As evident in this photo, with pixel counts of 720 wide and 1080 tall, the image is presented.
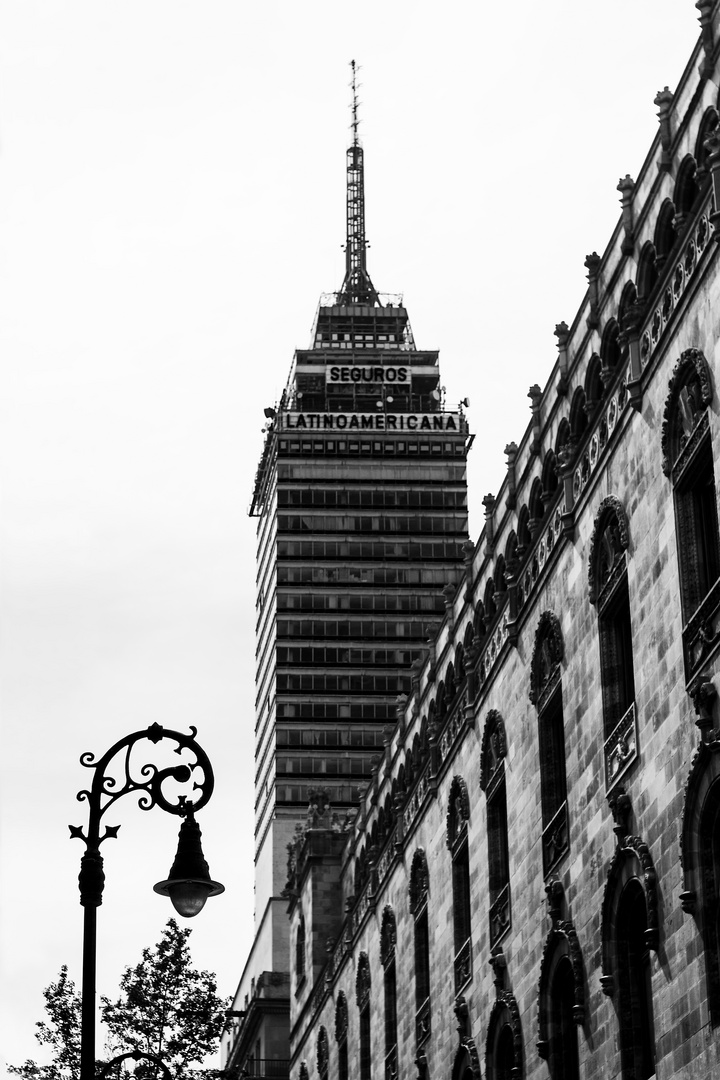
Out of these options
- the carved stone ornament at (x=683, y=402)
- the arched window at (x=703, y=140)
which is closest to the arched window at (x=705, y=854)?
the carved stone ornament at (x=683, y=402)

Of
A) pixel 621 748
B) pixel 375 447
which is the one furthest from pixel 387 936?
pixel 375 447

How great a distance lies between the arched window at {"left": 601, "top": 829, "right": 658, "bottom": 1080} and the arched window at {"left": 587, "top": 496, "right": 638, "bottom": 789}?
1492 millimetres

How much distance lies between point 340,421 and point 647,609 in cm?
11630

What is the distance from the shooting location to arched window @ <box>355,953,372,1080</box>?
5694 centimetres

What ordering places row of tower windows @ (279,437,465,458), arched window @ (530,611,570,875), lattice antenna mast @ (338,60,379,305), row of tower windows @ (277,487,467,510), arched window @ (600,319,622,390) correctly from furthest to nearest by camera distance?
lattice antenna mast @ (338,60,379,305), row of tower windows @ (279,437,465,458), row of tower windows @ (277,487,467,510), arched window @ (530,611,570,875), arched window @ (600,319,622,390)

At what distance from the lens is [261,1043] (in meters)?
93.8

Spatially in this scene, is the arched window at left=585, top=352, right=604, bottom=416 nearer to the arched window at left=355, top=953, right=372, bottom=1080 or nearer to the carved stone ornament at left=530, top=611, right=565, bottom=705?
the carved stone ornament at left=530, top=611, right=565, bottom=705

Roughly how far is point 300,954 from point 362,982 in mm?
17062

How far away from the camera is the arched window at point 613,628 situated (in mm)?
33031

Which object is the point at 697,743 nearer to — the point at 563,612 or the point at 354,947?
the point at 563,612

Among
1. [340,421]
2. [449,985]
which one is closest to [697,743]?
[449,985]

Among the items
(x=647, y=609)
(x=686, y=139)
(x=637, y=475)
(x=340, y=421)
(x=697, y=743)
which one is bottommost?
(x=697, y=743)

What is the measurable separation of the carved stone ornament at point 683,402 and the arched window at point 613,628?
8.04 feet

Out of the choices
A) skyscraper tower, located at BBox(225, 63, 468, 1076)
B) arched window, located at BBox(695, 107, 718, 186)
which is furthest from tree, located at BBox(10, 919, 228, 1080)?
skyscraper tower, located at BBox(225, 63, 468, 1076)
